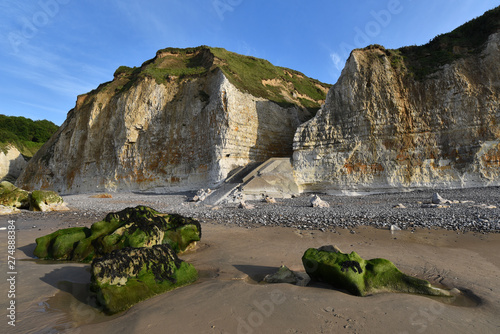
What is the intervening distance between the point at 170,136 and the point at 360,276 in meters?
22.4

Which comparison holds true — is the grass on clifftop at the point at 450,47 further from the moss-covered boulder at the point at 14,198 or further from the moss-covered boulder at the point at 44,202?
the moss-covered boulder at the point at 14,198

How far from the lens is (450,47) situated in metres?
16.8

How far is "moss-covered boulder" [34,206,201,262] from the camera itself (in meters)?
4.99

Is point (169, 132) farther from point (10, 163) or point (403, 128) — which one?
point (10, 163)

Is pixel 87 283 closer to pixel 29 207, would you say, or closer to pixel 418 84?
pixel 29 207

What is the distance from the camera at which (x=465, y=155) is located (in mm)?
14203

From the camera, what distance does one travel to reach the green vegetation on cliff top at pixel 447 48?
15852 millimetres

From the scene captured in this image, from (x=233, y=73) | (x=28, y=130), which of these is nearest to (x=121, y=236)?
(x=233, y=73)

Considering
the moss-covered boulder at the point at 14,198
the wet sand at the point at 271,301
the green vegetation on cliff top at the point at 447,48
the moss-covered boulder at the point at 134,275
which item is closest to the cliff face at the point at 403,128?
the green vegetation on cliff top at the point at 447,48

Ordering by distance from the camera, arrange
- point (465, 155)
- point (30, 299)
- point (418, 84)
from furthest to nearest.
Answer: point (418, 84) < point (465, 155) < point (30, 299)

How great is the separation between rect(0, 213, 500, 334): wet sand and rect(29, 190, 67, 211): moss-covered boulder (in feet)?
30.0

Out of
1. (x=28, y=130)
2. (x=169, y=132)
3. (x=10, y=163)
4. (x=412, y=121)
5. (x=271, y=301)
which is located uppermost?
(x=28, y=130)

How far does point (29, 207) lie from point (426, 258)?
55.2 ft

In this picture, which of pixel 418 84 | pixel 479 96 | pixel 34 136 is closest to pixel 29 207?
pixel 418 84
